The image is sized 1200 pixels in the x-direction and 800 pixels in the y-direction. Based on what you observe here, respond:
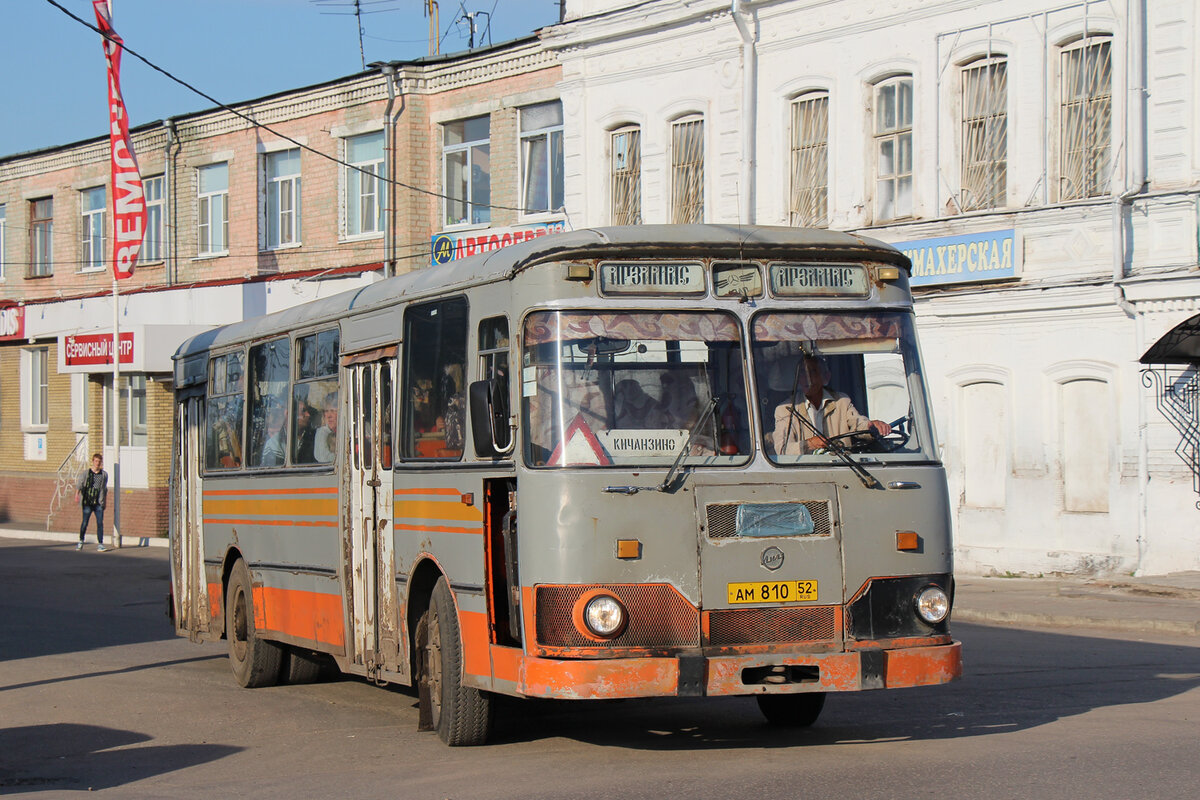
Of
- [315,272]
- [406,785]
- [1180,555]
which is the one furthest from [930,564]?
[315,272]

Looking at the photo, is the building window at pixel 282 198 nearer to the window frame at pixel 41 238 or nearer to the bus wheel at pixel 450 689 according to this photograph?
the window frame at pixel 41 238

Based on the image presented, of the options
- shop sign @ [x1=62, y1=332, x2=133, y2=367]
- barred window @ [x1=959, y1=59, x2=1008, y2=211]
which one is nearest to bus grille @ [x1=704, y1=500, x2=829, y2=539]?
barred window @ [x1=959, y1=59, x2=1008, y2=211]

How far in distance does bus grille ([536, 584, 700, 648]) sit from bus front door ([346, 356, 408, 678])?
7.13ft

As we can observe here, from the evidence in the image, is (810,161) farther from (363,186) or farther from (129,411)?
(129,411)

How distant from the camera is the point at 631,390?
8445mm

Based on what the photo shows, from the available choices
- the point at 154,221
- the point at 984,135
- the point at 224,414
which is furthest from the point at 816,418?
the point at 154,221

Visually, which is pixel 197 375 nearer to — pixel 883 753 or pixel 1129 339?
pixel 883 753

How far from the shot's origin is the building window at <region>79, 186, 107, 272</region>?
40.2 m

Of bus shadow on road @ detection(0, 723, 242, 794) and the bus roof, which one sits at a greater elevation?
the bus roof

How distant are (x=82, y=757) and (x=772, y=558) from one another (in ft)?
14.2

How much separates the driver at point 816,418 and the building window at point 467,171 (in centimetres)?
2193

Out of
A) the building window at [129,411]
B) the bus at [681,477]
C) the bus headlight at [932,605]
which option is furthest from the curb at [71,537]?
the bus headlight at [932,605]

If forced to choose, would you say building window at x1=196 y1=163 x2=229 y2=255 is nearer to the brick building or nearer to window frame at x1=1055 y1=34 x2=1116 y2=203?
the brick building

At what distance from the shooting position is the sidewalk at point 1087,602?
16.3m
